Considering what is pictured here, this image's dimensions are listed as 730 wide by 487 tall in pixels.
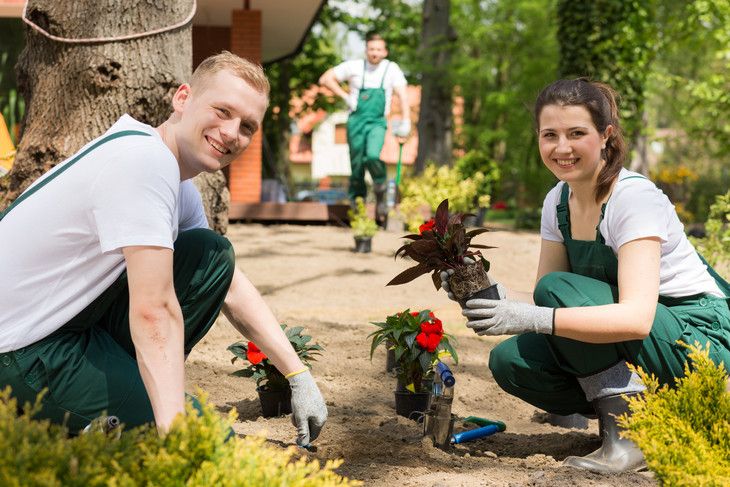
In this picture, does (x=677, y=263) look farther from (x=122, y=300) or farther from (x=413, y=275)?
(x=122, y=300)

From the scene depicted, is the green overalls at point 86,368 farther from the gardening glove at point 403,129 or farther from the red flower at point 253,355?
the gardening glove at point 403,129

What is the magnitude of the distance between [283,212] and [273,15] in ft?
11.6

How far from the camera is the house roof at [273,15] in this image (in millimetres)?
12602

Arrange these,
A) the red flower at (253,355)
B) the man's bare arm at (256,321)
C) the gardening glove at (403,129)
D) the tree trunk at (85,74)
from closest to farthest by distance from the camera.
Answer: the man's bare arm at (256,321), the red flower at (253,355), the tree trunk at (85,74), the gardening glove at (403,129)

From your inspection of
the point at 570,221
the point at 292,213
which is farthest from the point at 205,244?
the point at 292,213

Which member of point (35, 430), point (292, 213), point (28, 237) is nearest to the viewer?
point (35, 430)

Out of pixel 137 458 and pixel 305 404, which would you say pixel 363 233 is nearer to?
pixel 305 404

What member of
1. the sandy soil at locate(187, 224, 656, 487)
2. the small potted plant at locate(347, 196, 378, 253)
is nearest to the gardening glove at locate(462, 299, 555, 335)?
the sandy soil at locate(187, 224, 656, 487)

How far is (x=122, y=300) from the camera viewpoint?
2602 mm

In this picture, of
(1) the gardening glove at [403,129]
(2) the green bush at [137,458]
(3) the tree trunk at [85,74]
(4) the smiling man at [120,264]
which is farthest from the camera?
(1) the gardening glove at [403,129]

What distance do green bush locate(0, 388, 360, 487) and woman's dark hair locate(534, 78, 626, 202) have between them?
171 centimetres

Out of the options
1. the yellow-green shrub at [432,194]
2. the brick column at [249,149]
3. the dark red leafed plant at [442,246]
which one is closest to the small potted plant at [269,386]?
the dark red leafed plant at [442,246]

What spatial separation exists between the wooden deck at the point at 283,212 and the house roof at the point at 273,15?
9.73 feet

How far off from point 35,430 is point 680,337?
220 cm
